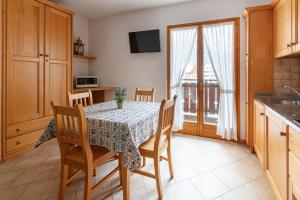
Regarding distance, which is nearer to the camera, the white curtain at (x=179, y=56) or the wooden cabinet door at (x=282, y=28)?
the wooden cabinet door at (x=282, y=28)

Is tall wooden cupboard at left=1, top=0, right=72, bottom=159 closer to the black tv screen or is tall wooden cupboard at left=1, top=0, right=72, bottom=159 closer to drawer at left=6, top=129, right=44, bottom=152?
drawer at left=6, top=129, right=44, bottom=152

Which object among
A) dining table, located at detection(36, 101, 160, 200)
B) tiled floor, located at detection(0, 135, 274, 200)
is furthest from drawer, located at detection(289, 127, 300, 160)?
dining table, located at detection(36, 101, 160, 200)

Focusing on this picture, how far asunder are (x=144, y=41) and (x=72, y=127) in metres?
2.71

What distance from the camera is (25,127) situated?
2.76 metres

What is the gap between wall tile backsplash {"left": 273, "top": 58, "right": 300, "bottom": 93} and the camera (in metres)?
2.59

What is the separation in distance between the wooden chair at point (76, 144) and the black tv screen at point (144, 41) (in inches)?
100

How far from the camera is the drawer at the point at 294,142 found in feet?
3.86

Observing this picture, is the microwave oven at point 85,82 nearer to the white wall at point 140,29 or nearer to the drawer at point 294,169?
the white wall at point 140,29

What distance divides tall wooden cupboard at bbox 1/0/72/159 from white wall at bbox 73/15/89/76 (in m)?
0.87

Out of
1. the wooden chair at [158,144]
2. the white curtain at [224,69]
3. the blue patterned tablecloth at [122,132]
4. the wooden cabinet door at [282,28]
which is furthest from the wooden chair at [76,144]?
the white curtain at [224,69]

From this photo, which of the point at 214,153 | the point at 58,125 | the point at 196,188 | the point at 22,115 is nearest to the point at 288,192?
the point at 196,188

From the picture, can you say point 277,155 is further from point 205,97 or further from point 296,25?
point 205,97

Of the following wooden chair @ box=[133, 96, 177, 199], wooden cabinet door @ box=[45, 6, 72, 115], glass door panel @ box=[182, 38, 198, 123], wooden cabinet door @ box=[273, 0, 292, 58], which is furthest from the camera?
glass door panel @ box=[182, 38, 198, 123]

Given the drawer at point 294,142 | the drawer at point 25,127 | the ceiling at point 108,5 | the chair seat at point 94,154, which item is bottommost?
the chair seat at point 94,154
